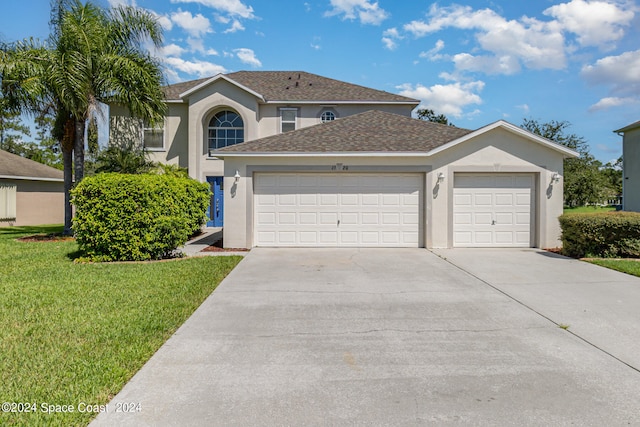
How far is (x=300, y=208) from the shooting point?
12.3 metres

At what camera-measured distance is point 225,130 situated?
62.8 ft

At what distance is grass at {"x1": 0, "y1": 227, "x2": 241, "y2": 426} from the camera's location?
3.32 meters

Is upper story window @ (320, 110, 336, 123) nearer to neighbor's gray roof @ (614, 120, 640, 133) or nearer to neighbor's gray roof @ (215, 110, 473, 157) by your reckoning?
neighbor's gray roof @ (215, 110, 473, 157)

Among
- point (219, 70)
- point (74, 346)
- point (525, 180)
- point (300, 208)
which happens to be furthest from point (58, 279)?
point (219, 70)

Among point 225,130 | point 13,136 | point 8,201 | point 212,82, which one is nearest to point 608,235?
point 225,130

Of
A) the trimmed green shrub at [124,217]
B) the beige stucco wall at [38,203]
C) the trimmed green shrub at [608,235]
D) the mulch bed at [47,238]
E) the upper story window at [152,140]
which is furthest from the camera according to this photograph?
the beige stucco wall at [38,203]

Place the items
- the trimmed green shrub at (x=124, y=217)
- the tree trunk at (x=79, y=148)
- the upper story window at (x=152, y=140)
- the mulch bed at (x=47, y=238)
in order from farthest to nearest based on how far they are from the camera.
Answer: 1. the upper story window at (x=152, y=140)
2. the tree trunk at (x=79, y=148)
3. the mulch bed at (x=47, y=238)
4. the trimmed green shrub at (x=124, y=217)

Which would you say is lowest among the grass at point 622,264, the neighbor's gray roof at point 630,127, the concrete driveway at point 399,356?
the concrete driveway at point 399,356

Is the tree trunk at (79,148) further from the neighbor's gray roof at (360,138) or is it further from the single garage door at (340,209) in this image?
the single garage door at (340,209)

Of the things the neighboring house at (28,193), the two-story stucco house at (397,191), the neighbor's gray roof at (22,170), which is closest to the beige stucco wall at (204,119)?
the neighbor's gray roof at (22,170)

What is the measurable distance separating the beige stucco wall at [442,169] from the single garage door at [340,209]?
12.3 inches

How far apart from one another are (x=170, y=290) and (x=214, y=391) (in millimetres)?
3763

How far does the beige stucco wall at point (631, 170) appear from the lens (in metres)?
20.1

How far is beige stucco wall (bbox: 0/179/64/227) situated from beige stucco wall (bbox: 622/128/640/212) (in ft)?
106
